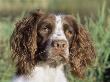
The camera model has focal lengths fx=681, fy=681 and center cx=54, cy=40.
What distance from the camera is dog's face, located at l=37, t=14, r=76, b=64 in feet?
27.1

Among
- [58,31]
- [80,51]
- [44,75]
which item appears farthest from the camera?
[80,51]

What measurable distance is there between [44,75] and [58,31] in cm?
62

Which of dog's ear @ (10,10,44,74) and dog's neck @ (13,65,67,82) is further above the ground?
dog's ear @ (10,10,44,74)

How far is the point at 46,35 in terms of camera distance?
845 centimetres

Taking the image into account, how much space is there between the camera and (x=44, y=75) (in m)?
8.62

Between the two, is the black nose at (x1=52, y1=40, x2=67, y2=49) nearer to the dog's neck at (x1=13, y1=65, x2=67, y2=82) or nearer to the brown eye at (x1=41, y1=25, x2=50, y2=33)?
the brown eye at (x1=41, y1=25, x2=50, y2=33)

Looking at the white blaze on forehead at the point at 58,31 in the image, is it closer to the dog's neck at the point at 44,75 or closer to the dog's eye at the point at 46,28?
the dog's eye at the point at 46,28

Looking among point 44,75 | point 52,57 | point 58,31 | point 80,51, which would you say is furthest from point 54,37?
point 80,51

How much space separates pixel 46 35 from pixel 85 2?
68.8 feet

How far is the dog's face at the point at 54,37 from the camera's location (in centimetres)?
825

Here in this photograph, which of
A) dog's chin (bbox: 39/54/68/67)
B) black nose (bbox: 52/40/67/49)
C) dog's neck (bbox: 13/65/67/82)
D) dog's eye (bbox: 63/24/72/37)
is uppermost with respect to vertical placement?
dog's eye (bbox: 63/24/72/37)

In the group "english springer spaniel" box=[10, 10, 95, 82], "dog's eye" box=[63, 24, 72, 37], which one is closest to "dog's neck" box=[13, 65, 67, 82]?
"english springer spaniel" box=[10, 10, 95, 82]

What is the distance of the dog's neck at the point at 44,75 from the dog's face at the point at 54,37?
15 centimetres

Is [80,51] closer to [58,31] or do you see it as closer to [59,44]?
[58,31]
